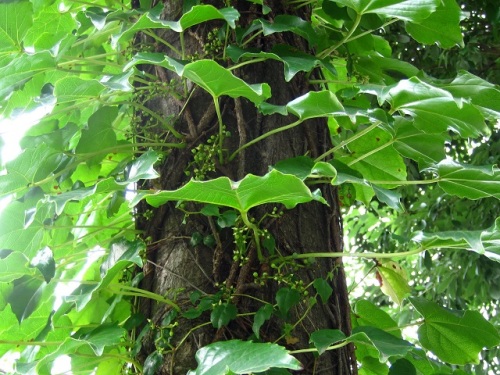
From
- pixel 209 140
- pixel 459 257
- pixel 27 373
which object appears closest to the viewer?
pixel 27 373

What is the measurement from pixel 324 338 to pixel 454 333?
0.81 feet

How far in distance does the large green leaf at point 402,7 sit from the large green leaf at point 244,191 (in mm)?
265

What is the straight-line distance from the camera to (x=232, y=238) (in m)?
0.81

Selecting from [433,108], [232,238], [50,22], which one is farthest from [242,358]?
[50,22]

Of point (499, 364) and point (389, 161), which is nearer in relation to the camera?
point (389, 161)

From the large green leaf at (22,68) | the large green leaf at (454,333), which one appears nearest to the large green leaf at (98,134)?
the large green leaf at (22,68)

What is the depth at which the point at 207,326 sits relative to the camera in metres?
0.77

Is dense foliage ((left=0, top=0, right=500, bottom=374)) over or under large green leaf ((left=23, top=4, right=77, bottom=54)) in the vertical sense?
under

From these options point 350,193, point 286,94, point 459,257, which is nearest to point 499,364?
point 459,257

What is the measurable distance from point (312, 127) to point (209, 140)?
0.52 ft

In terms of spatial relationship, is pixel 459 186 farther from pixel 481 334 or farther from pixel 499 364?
pixel 499 364

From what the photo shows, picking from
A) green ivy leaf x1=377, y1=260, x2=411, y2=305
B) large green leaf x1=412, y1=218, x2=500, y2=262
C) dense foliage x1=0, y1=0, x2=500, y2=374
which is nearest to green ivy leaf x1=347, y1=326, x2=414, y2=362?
dense foliage x1=0, y1=0, x2=500, y2=374

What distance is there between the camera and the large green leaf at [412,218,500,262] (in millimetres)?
698

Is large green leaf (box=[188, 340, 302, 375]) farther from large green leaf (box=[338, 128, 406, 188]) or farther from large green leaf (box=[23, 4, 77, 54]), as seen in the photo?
large green leaf (box=[23, 4, 77, 54])
